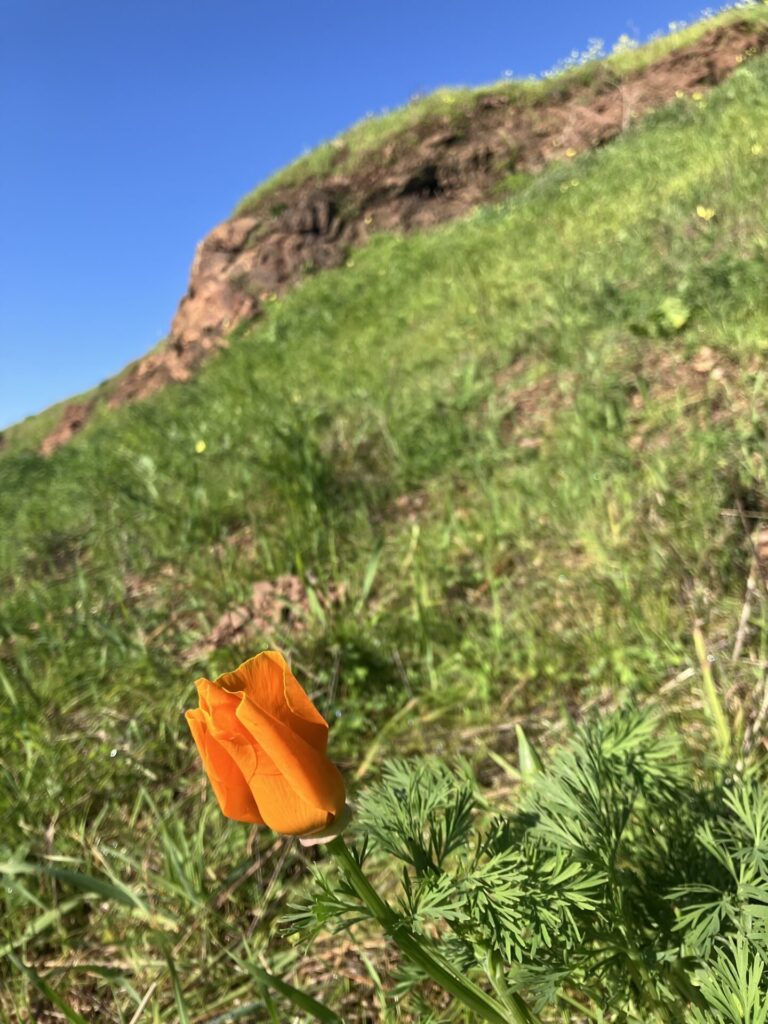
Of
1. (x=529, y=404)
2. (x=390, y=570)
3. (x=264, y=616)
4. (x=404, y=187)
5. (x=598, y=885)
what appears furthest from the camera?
(x=404, y=187)

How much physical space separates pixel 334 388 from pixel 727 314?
2.75m

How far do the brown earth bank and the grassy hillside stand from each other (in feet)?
27.8

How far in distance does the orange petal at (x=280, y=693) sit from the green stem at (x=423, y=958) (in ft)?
0.37

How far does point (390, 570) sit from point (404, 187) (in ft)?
43.9

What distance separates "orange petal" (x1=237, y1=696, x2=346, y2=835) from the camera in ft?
1.94

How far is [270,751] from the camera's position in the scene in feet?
1.95

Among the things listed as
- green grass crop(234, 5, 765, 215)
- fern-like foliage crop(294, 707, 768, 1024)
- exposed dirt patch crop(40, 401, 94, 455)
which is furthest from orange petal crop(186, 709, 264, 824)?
green grass crop(234, 5, 765, 215)

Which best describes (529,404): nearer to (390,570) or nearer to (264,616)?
(390,570)

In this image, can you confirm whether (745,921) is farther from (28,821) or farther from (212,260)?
(212,260)

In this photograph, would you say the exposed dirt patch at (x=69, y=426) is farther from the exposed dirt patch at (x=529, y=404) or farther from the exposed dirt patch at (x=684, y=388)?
the exposed dirt patch at (x=684, y=388)

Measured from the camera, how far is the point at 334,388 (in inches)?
199

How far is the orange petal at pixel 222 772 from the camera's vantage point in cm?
61

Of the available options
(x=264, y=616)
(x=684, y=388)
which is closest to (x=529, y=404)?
(x=684, y=388)

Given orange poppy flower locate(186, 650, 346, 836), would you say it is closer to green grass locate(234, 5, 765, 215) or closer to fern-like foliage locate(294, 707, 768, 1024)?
fern-like foliage locate(294, 707, 768, 1024)
